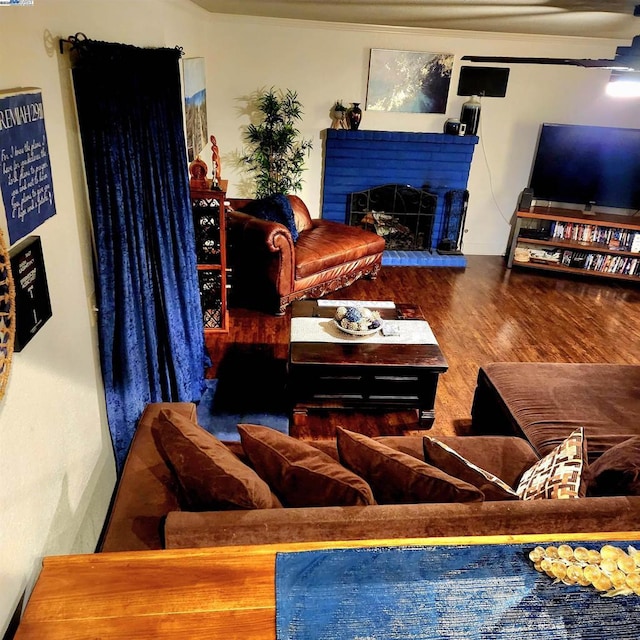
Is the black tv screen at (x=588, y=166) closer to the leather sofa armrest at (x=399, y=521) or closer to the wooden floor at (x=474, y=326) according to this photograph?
the wooden floor at (x=474, y=326)

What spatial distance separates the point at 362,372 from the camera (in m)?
3.01

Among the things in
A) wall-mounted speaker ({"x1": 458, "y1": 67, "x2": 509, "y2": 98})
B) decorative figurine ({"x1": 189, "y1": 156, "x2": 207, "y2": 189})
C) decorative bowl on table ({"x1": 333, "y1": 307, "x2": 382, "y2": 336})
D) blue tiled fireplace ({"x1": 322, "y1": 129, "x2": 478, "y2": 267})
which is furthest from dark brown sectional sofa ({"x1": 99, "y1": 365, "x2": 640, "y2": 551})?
wall-mounted speaker ({"x1": 458, "y1": 67, "x2": 509, "y2": 98})

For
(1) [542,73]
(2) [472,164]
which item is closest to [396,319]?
(2) [472,164]

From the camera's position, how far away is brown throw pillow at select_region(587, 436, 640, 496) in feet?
5.96

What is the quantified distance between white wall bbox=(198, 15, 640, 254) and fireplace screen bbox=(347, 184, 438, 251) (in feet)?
1.60

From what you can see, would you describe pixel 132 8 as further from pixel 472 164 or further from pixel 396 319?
pixel 472 164

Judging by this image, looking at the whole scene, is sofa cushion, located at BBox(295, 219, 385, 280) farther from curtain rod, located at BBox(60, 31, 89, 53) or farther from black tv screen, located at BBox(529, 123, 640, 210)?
curtain rod, located at BBox(60, 31, 89, 53)

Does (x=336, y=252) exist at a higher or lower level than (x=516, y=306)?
higher

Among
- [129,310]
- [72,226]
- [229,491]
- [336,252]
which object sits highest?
[72,226]

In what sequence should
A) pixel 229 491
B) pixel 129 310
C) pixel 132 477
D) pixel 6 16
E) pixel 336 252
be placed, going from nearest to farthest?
pixel 6 16
pixel 229 491
pixel 132 477
pixel 129 310
pixel 336 252

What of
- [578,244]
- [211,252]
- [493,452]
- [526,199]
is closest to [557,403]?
[493,452]

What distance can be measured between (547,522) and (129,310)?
5.88 feet

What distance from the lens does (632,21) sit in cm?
363

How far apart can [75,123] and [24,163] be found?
56 cm
